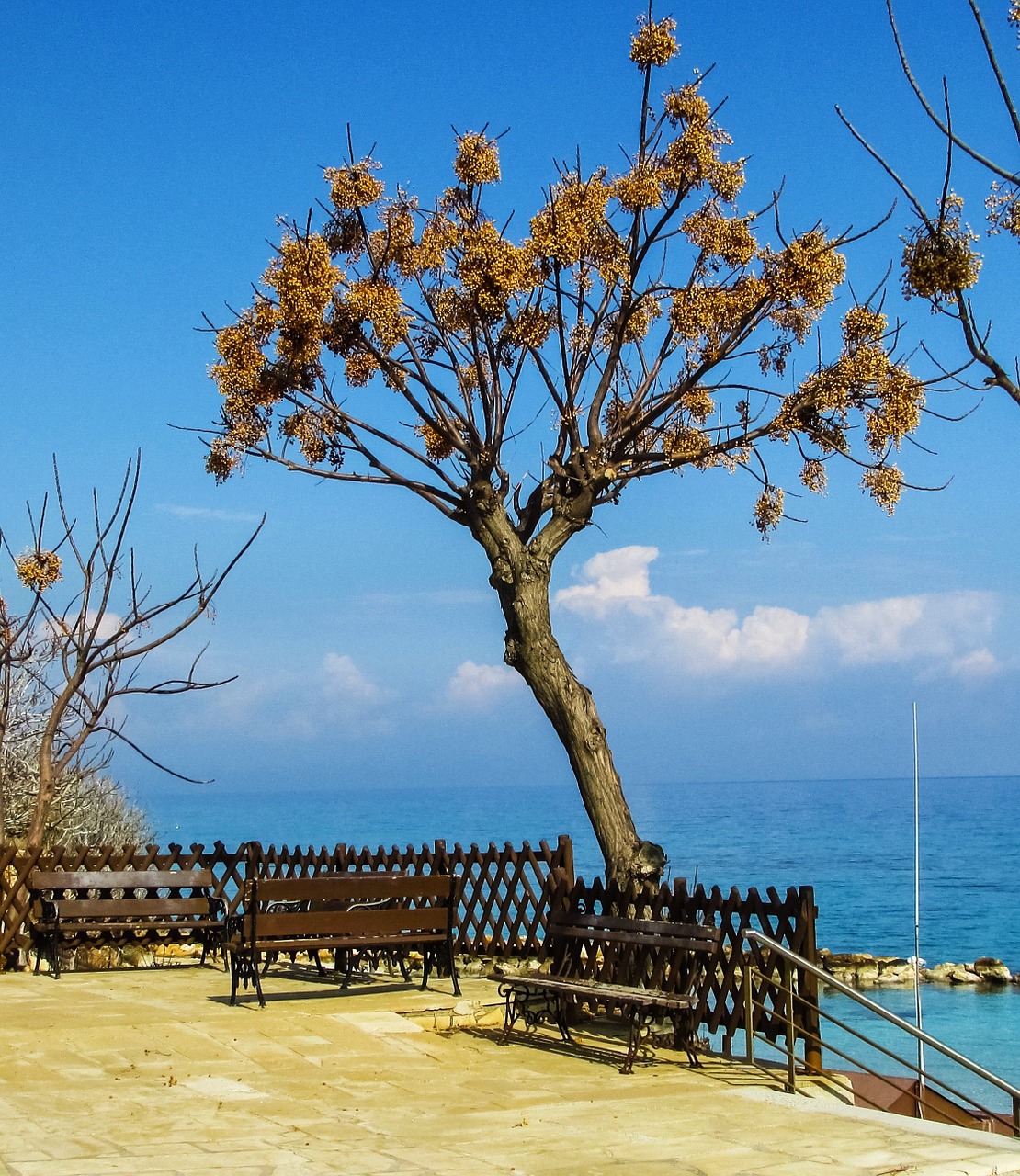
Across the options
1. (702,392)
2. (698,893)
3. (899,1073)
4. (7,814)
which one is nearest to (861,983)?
(899,1073)

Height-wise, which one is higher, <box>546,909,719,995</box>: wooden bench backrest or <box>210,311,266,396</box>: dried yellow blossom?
<box>210,311,266,396</box>: dried yellow blossom

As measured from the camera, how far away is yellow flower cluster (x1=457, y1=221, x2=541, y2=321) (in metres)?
12.5

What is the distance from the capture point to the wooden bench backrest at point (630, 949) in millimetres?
9859

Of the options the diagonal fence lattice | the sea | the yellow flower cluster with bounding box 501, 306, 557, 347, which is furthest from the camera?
the sea

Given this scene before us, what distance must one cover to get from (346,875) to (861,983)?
23171 mm

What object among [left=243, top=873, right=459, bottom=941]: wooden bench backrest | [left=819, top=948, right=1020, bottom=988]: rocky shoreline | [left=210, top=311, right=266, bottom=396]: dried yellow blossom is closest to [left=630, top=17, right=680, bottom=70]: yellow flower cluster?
[left=210, top=311, right=266, bottom=396]: dried yellow blossom

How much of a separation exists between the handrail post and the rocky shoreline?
25.0m

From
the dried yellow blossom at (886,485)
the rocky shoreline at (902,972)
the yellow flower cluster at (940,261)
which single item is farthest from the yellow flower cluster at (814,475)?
the rocky shoreline at (902,972)

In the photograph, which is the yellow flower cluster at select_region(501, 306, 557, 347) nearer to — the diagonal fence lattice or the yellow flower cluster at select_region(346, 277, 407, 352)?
the yellow flower cluster at select_region(346, 277, 407, 352)

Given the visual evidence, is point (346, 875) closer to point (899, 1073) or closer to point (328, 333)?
point (328, 333)

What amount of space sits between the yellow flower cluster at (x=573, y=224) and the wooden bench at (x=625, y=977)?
5970 millimetres

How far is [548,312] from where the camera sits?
13461mm

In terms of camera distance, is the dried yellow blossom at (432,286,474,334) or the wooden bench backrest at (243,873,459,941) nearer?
the wooden bench backrest at (243,873,459,941)

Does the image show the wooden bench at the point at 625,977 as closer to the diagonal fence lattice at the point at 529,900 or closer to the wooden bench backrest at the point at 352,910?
the diagonal fence lattice at the point at 529,900
